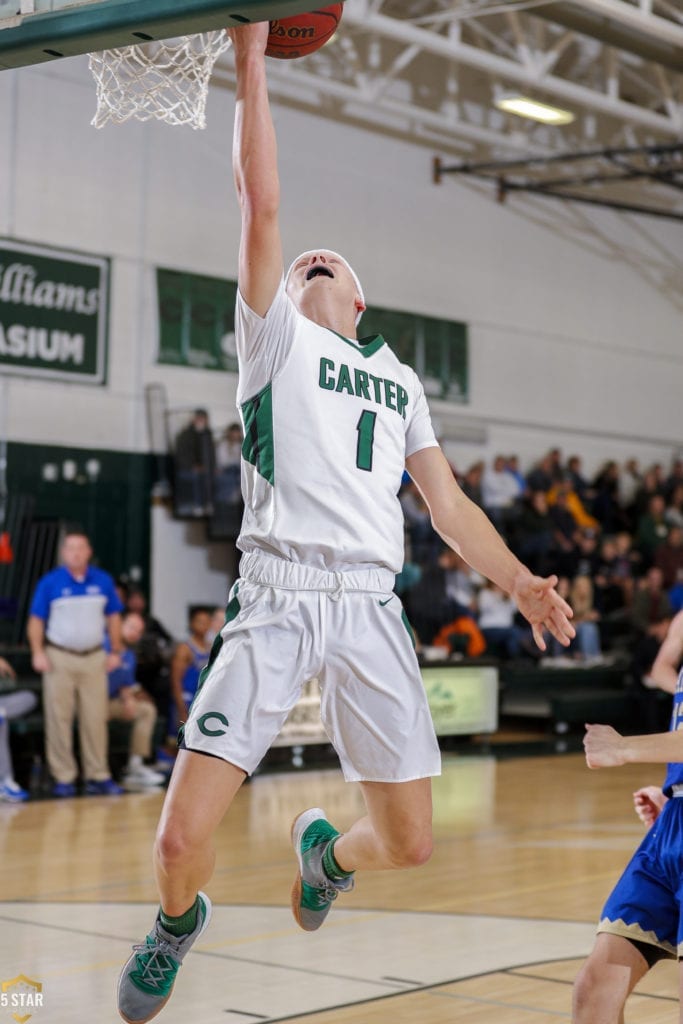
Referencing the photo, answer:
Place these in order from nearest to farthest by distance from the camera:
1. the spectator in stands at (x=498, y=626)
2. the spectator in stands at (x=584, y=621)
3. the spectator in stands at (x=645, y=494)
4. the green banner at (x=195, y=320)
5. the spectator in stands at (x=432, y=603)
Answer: the spectator in stands at (x=432, y=603) < the green banner at (x=195, y=320) < the spectator in stands at (x=498, y=626) < the spectator in stands at (x=584, y=621) < the spectator in stands at (x=645, y=494)

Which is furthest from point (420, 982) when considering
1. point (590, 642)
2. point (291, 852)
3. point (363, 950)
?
point (590, 642)

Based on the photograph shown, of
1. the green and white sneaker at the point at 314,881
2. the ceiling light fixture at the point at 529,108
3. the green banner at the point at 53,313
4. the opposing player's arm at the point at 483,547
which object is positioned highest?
the ceiling light fixture at the point at 529,108

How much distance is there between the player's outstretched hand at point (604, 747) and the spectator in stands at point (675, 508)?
18.1 m

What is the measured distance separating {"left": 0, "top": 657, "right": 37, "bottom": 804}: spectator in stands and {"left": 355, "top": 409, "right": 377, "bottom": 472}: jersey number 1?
23.8 ft

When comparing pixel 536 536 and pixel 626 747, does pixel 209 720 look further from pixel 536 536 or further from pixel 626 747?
pixel 536 536

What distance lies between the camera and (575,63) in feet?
68.4

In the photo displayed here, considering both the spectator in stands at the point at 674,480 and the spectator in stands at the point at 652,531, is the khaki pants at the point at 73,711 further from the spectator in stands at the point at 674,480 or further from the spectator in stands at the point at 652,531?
the spectator in stands at the point at 674,480

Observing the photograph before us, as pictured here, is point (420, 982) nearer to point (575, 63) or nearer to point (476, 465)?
point (476, 465)

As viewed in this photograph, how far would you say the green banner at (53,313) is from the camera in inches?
627

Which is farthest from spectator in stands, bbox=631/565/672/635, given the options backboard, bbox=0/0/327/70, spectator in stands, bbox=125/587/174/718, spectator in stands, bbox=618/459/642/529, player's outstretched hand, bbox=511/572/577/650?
backboard, bbox=0/0/327/70

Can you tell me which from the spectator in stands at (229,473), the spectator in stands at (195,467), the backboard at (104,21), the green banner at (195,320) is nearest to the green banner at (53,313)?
the green banner at (195,320)

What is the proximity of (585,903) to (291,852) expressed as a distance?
6.90 feet

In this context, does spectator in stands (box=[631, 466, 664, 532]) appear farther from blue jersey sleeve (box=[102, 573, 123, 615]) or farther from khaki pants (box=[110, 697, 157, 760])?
blue jersey sleeve (box=[102, 573, 123, 615])

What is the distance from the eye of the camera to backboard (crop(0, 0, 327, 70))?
3.96m
